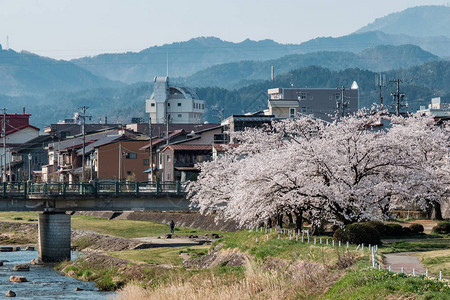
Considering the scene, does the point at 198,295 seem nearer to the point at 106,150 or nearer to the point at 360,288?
the point at 360,288

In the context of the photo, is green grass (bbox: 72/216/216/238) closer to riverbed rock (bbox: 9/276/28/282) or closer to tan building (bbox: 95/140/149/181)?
riverbed rock (bbox: 9/276/28/282)

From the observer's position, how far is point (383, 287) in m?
25.1

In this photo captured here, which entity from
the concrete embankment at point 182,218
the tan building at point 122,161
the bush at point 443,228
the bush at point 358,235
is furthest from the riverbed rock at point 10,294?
the tan building at point 122,161

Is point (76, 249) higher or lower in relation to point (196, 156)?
lower

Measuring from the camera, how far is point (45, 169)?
15312cm

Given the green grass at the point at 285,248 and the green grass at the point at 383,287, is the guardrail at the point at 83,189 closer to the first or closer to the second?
the green grass at the point at 285,248

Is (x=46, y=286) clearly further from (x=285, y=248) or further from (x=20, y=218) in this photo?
(x=20, y=218)

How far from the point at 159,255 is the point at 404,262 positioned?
2745cm

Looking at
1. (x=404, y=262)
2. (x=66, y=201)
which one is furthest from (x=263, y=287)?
(x=66, y=201)

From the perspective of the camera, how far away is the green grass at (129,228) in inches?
3237

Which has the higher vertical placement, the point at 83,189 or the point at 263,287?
the point at 83,189

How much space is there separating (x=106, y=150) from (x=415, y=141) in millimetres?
71013

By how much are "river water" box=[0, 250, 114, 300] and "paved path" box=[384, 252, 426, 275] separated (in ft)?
47.8

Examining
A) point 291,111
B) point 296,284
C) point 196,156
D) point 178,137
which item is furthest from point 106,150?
point 296,284
